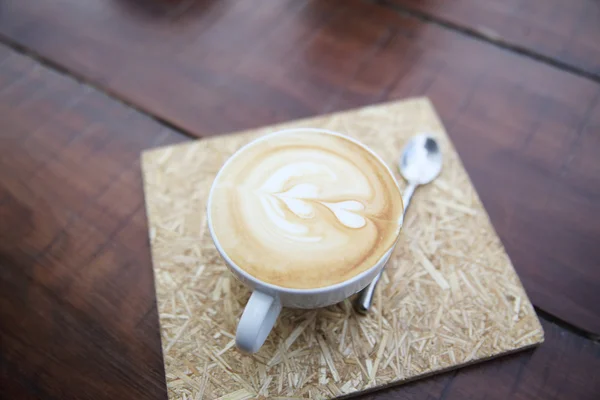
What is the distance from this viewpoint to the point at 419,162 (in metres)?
0.80

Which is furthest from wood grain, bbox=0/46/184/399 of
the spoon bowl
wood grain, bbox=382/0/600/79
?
wood grain, bbox=382/0/600/79

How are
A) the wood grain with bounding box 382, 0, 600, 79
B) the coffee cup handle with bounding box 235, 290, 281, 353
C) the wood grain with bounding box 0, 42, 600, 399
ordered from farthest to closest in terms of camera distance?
1. the wood grain with bounding box 382, 0, 600, 79
2. the wood grain with bounding box 0, 42, 600, 399
3. the coffee cup handle with bounding box 235, 290, 281, 353

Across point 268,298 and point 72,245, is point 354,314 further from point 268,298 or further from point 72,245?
point 72,245

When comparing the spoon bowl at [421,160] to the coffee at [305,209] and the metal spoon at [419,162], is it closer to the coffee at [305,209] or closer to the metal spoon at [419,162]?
the metal spoon at [419,162]

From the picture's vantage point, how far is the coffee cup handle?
21.1 inches

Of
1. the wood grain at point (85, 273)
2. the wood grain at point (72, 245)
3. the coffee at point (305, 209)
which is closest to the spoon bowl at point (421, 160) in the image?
the coffee at point (305, 209)

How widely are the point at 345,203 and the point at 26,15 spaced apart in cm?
84

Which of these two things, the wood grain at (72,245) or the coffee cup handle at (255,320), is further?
the wood grain at (72,245)

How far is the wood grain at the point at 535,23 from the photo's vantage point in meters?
0.94

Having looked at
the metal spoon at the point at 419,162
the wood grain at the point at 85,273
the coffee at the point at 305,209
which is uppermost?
the coffee at the point at 305,209

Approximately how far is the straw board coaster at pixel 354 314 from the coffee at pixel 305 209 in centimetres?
12

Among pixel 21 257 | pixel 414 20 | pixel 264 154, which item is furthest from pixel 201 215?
pixel 414 20

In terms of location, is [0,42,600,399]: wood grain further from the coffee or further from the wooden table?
the coffee

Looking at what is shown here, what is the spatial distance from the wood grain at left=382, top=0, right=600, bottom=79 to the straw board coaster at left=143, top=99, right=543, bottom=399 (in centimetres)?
36
